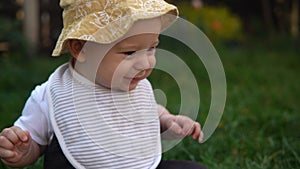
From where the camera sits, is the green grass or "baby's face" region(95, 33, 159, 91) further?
the green grass

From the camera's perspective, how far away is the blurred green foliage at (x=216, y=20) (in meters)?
5.69

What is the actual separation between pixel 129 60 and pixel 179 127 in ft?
1.03

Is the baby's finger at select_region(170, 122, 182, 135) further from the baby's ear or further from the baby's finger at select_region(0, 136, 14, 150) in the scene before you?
the baby's finger at select_region(0, 136, 14, 150)

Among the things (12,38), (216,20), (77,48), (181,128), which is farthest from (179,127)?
(216,20)

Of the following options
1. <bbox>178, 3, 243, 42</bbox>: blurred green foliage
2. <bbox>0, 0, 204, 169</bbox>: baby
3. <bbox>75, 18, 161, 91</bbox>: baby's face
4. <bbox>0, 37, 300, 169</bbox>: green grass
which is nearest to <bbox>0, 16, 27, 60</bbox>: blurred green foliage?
<bbox>0, 37, 300, 169</bbox>: green grass

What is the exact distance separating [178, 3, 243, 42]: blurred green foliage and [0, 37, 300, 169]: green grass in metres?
0.83

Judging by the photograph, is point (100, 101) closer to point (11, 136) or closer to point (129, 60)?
point (129, 60)

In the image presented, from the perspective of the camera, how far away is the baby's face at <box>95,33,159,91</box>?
135 centimetres

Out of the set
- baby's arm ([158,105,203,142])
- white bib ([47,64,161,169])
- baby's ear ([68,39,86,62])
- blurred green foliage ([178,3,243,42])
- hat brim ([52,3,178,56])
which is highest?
hat brim ([52,3,178,56])

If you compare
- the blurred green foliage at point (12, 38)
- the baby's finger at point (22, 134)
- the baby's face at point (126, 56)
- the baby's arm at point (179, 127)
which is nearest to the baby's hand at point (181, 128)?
the baby's arm at point (179, 127)

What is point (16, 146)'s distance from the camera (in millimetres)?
1384

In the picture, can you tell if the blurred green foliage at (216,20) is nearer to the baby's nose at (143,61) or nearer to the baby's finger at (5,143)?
the baby's nose at (143,61)

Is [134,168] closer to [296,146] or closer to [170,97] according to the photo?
[296,146]

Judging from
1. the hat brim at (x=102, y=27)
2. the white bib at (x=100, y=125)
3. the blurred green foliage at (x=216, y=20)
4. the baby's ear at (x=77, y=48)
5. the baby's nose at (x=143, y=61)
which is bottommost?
the blurred green foliage at (x=216, y=20)
